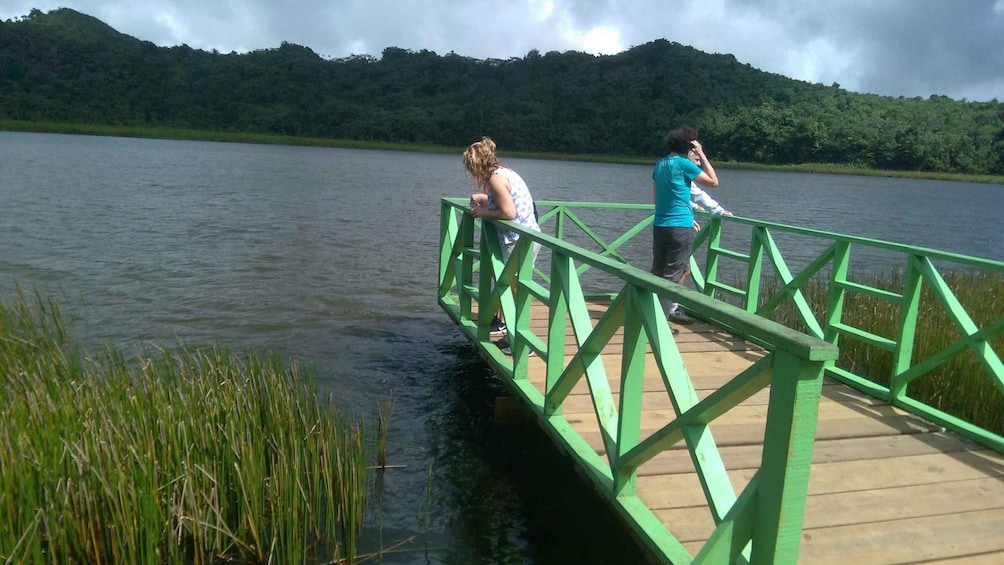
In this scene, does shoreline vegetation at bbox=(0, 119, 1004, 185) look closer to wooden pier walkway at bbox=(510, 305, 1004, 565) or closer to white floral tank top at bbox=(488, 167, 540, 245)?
white floral tank top at bbox=(488, 167, 540, 245)

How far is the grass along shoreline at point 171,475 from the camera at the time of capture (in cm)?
340

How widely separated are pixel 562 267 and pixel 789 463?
202 cm

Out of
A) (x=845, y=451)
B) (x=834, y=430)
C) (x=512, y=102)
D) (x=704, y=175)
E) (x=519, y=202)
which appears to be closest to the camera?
(x=845, y=451)

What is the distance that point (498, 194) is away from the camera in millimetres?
5551

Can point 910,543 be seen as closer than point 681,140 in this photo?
Yes

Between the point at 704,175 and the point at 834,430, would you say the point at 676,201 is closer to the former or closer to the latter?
the point at 704,175

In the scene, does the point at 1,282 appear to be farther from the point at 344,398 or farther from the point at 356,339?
the point at 344,398

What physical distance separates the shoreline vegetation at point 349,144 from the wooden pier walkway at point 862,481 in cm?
6756

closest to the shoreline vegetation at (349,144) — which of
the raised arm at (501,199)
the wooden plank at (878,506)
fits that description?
the raised arm at (501,199)

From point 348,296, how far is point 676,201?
657cm

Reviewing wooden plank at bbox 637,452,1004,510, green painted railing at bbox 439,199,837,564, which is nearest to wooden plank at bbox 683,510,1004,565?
wooden plank at bbox 637,452,1004,510

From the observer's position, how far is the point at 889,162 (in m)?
71.0

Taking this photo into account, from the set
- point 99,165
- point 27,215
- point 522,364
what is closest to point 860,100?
point 99,165

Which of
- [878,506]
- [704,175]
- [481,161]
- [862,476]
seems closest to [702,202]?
[704,175]
